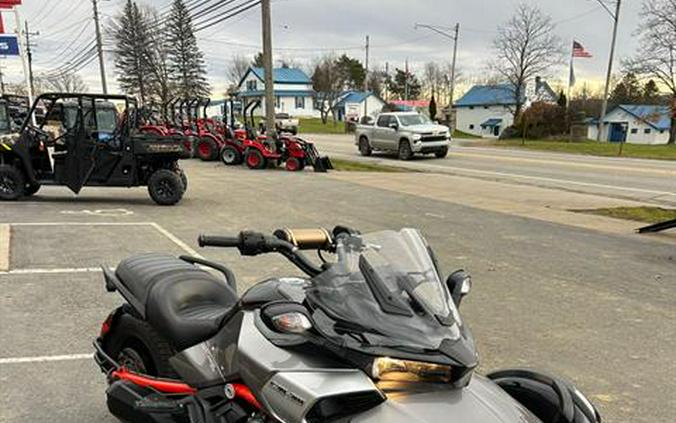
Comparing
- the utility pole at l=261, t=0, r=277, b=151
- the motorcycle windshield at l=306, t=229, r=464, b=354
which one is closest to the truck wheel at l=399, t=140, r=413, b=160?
the utility pole at l=261, t=0, r=277, b=151

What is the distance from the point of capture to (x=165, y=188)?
11.5m

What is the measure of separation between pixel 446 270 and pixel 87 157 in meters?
7.69

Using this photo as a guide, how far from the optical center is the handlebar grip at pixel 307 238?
8.34 ft

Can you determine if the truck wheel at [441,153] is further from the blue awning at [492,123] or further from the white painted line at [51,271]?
the blue awning at [492,123]

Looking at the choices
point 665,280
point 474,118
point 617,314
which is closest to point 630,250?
point 665,280

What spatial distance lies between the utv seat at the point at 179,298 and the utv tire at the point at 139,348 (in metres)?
0.20

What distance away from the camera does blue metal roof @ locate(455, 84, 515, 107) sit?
6962cm

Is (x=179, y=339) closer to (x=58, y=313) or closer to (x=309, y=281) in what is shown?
(x=309, y=281)

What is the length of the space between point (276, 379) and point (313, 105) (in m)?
94.8

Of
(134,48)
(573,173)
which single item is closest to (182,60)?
(134,48)

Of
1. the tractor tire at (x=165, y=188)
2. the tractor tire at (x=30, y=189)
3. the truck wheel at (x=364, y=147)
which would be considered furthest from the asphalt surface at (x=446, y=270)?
the truck wheel at (x=364, y=147)

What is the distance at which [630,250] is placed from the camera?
27.2ft

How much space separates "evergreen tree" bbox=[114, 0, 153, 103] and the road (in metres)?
29.0

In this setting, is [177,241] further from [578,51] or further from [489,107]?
[489,107]
